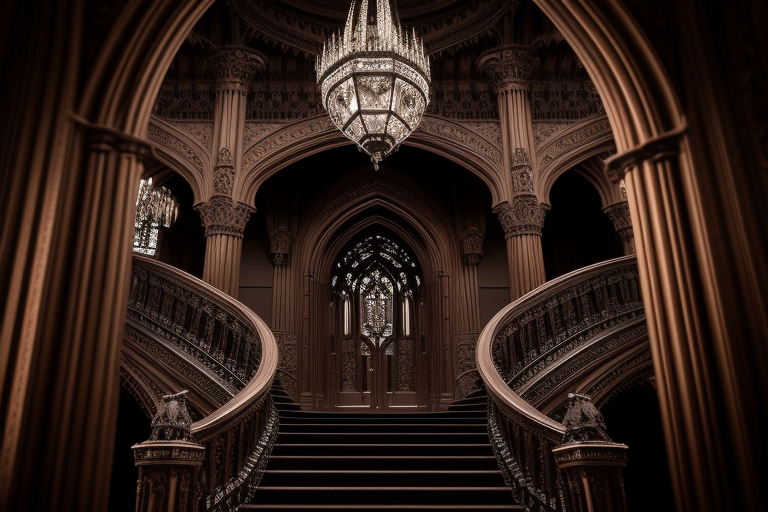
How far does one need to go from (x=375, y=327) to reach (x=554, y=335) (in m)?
5.95

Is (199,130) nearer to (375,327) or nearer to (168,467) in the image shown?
(375,327)

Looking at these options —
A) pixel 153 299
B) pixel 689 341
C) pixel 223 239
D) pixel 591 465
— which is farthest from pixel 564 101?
pixel 689 341

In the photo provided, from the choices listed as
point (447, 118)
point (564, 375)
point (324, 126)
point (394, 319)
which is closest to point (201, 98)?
point (324, 126)

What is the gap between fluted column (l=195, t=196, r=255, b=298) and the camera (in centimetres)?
984

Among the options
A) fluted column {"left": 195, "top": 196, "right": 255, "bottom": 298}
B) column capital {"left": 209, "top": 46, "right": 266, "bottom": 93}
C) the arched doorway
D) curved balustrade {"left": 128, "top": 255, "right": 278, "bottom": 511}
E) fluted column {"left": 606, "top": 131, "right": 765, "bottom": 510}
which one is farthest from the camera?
the arched doorway

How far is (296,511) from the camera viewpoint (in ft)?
17.6

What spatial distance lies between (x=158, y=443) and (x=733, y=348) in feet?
12.0

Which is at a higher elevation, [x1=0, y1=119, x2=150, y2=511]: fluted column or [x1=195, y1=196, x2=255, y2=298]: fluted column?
[x1=195, y1=196, x2=255, y2=298]: fluted column

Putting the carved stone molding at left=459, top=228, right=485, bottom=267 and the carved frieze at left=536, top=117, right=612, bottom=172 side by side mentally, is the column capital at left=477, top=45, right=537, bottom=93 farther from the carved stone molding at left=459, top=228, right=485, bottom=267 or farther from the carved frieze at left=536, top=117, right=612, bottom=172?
the carved stone molding at left=459, top=228, right=485, bottom=267

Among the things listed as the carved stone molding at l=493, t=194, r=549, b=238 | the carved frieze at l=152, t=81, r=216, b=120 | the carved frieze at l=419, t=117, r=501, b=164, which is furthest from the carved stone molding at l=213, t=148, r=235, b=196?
the carved stone molding at l=493, t=194, r=549, b=238

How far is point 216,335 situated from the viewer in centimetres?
836

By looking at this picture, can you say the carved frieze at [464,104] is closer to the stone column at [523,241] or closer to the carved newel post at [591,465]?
the stone column at [523,241]

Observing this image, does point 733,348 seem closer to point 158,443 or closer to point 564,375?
point 158,443

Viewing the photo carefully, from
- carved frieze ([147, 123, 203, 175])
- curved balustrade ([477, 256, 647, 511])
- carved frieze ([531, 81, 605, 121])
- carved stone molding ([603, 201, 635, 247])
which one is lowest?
curved balustrade ([477, 256, 647, 511])
